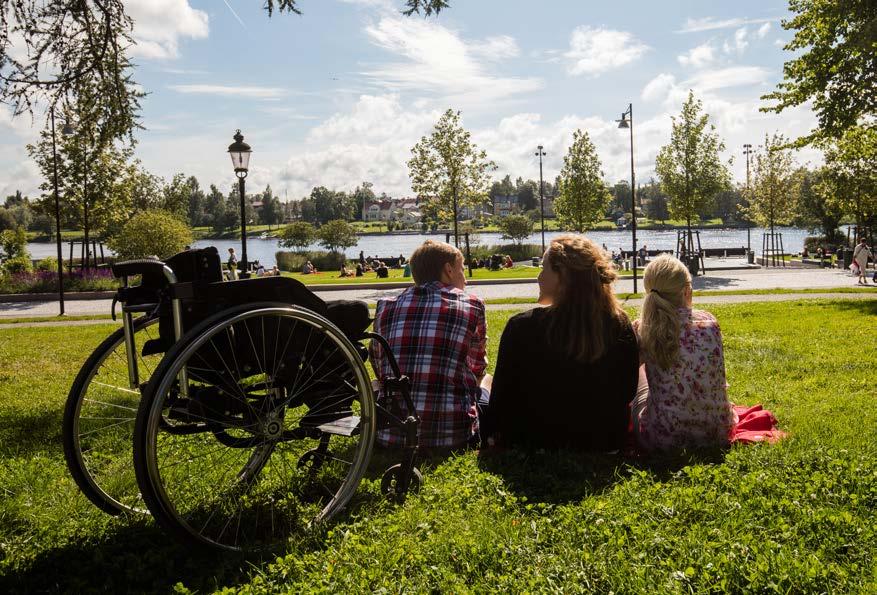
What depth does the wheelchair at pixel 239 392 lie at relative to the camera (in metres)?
3.14

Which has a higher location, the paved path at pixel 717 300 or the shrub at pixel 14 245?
the shrub at pixel 14 245

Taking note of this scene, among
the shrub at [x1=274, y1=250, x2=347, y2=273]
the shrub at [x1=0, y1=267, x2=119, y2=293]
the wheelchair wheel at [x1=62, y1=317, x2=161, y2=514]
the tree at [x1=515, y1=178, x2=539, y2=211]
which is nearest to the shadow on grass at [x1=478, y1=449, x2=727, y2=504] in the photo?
the wheelchair wheel at [x1=62, y1=317, x2=161, y2=514]

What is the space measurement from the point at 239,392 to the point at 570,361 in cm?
193

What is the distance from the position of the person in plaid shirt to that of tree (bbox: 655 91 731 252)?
1298 inches

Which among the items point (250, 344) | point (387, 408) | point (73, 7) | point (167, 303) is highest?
point (73, 7)

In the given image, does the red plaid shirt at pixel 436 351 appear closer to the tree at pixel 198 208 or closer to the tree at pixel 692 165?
the tree at pixel 692 165

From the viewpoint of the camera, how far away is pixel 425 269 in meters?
4.68

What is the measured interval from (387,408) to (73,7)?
705 centimetres

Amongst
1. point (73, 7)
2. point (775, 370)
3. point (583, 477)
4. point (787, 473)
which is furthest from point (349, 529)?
point (73, 7)

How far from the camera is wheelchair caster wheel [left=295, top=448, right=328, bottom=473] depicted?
4.09 metres

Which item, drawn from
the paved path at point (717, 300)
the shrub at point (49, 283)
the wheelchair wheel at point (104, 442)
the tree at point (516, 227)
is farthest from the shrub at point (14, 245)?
the tree at point (516, 227)

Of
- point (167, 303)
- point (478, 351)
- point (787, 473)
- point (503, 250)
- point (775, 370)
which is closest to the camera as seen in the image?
point (167, 303)

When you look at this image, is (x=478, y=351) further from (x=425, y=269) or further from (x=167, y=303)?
(x=167, y=303)

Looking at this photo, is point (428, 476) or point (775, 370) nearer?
point (428, 476)
